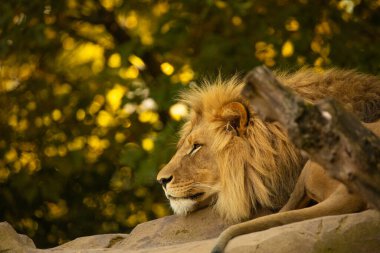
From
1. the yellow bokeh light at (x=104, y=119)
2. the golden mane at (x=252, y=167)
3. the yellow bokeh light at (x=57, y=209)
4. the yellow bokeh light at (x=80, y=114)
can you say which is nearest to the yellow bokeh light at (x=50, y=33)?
the yellow bokeh light at (x=80, y=114)

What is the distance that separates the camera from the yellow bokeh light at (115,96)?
710 cm

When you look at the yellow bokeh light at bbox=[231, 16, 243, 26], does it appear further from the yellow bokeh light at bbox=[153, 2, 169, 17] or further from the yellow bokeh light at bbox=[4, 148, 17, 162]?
the yellow bokeh light at bbox=[4, 148, 17, 162]

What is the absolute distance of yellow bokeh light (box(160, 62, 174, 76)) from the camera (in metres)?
6.94

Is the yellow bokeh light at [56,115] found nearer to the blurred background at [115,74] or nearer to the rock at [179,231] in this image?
the blurred background at [115,74]

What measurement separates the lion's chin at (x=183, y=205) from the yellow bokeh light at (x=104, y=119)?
8.78ft

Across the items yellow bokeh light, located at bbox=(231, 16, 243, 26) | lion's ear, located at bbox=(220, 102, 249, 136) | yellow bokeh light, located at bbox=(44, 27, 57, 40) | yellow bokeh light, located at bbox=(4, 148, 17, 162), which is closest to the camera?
lion's ear, located at bbox=(220, 102, 249, 136)

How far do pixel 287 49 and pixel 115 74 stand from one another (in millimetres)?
1350

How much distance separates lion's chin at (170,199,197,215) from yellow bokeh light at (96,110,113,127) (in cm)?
268

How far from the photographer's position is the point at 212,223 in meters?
4.71

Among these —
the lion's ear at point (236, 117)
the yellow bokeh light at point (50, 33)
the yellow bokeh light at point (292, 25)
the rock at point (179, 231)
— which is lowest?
the rock at point (179, 231)

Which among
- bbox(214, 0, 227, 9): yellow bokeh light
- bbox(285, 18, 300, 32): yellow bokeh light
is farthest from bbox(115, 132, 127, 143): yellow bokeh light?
bbox(285, 18, 300, 32): yellow bokeh light

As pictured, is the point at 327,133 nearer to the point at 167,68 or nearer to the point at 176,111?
the point at 176,111

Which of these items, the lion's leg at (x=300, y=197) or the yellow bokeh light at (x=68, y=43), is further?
the yellow bokeh light at (x=68, y=43)

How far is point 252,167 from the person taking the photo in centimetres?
473
